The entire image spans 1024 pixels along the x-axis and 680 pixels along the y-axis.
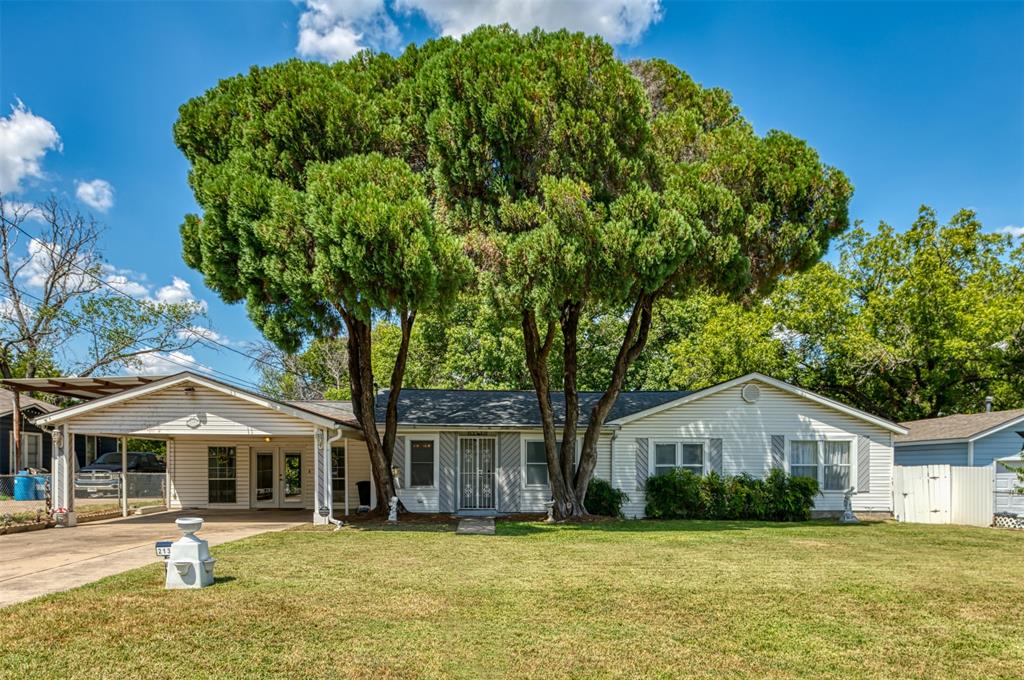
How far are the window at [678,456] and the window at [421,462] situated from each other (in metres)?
5.82

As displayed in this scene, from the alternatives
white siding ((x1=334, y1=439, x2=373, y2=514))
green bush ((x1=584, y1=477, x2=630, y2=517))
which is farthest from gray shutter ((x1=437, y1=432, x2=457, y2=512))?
green bush ((x1=584, y1=477, x2=630, y2=517))

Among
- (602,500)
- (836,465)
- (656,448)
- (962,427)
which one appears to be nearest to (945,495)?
(836,465)

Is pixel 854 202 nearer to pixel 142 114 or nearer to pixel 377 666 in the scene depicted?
pixel 377 666

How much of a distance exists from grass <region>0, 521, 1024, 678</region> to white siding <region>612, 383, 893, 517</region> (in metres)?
7.01

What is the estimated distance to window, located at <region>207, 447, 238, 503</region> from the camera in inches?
760

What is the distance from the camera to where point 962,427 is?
1880 cm

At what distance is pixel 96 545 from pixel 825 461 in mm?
16557

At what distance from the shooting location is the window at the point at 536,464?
1819cm

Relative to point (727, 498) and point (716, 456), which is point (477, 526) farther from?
point (716, 456)

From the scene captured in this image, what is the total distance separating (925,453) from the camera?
2006 centimetres

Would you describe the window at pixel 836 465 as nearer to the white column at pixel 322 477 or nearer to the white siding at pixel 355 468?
the white siding at pixel 355 468

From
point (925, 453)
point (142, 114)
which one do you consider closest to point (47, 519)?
point (142, 114)

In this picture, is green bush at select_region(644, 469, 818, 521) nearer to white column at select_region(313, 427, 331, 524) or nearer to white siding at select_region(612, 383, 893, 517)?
white siding at select_region(612, 383, 893, 517)

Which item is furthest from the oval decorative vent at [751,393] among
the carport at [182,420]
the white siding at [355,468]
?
the white siding at [355,468]
